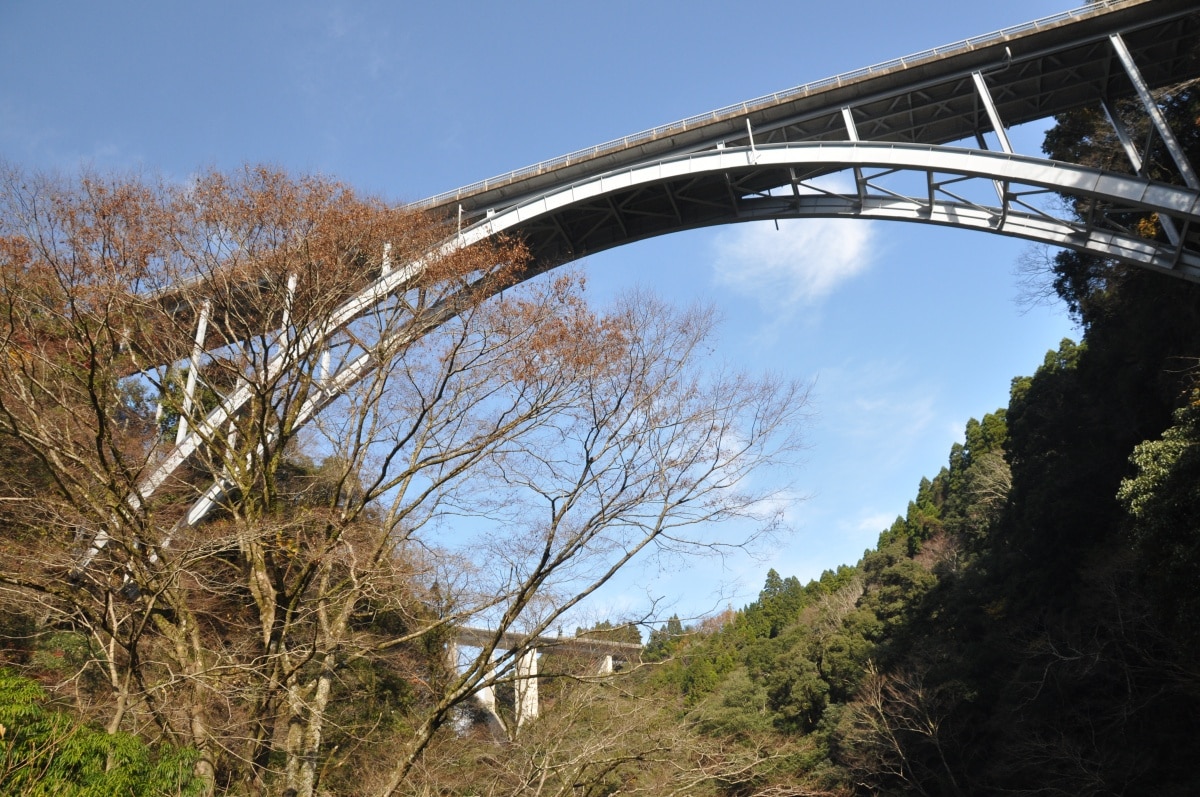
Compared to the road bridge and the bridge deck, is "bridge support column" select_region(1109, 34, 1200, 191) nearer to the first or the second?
the bridge deck

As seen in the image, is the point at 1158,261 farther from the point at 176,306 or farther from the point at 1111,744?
the point at 176,306

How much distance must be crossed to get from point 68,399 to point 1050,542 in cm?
2021

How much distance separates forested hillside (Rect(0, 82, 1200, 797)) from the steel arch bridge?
1.18 meters

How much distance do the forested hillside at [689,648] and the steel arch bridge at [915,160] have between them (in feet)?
3.88

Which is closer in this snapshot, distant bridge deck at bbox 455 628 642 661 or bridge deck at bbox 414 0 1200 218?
distant bridge deck at bbox 455 628 642 661

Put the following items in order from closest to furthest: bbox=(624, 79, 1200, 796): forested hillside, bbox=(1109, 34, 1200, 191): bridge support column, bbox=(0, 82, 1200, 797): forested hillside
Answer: bbox=(0, 82, 1200, 797): forested hillside < bbox=(1109, 34, 1200, 191): bridge support column < bbox=(624, 79, 1200, 796): forested hillside

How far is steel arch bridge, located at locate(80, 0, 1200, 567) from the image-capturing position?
11.2m

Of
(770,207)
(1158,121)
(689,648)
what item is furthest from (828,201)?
(689,648)

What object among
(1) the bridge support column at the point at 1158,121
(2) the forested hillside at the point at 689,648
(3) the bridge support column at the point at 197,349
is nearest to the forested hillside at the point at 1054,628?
(2) the forested hillside at the point at 689,648

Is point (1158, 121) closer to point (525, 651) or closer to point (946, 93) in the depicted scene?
point (946, 93)

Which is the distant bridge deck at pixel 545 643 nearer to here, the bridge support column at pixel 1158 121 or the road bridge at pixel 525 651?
the road bridge at pixel 525 651

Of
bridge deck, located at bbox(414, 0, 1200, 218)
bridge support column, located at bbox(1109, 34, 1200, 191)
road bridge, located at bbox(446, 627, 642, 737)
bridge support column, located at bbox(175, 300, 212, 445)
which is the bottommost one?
road bridge, located at bbox(446, 627, 642, 737)

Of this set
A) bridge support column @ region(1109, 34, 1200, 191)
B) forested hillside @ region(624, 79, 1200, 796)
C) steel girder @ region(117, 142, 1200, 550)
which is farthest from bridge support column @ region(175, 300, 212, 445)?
bridge support column @ region(1109, 34, 1200, 191)

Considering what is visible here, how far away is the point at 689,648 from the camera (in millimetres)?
8867
